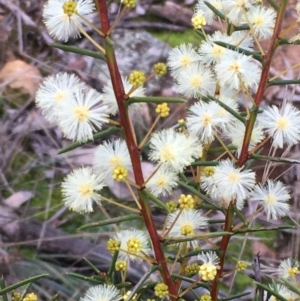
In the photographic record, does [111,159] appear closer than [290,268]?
Yes

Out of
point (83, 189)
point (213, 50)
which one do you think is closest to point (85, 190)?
point (83, 189)

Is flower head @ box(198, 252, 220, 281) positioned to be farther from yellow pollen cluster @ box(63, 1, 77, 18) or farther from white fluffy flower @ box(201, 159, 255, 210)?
yellow pollen cluster @ box(63, 1, 77, 18)

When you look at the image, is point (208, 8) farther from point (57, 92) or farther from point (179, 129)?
point (57, 92)

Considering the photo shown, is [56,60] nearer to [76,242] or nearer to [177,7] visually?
[177,7]

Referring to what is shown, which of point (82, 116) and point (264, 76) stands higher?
point (264, 76)

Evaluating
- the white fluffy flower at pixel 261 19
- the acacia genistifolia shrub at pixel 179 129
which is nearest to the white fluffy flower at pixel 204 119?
the acacia genistifolia shrub at pixel 179 129

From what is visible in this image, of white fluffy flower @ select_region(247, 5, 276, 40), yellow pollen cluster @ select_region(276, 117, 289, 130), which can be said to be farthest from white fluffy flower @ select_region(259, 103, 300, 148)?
white fluffy flower @ select_region(247, 5, 276, 40)

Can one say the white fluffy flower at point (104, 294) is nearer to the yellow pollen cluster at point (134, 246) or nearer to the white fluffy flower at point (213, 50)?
the yellow pollen cluster at point (134, 246)
